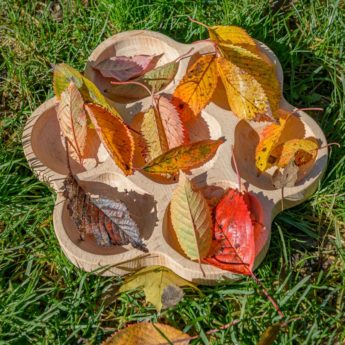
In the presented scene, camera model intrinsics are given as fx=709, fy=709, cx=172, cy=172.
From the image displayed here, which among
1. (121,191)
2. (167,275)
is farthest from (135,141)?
(167,275)

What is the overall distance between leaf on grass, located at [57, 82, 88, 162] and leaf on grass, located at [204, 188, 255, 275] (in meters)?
0.41

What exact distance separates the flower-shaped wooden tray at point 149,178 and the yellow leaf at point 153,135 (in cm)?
7

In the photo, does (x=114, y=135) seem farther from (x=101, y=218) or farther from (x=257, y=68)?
(x=257, y=68)

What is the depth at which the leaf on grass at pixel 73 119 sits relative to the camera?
1.80 m

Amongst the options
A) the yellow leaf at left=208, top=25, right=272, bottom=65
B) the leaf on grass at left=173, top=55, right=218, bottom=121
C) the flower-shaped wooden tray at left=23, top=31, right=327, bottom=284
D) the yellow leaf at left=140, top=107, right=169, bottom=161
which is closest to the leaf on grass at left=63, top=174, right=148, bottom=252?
the flower-shaped wooden tray at left=23, top=31, right=327, bottom=284

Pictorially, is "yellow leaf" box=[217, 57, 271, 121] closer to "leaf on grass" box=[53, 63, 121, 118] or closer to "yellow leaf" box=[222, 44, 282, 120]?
"yellow leaf" box=[222, 44, 282, 120]

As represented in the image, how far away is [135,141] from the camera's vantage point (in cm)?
179

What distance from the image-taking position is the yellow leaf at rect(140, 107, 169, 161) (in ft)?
5.81

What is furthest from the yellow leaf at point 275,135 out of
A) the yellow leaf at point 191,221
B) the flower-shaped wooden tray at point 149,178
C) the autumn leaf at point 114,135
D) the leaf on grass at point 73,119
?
the leaf on grass at point 73,119

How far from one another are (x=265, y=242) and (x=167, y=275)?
25 cm

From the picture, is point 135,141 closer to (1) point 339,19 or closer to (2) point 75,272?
(2) point 75,272

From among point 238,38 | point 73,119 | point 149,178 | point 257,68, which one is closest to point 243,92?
Result: point 257,68

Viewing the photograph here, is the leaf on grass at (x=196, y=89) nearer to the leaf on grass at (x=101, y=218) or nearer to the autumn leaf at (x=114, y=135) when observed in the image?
the autumn leaf at (x=114, y=135)

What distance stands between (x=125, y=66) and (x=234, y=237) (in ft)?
1.96
